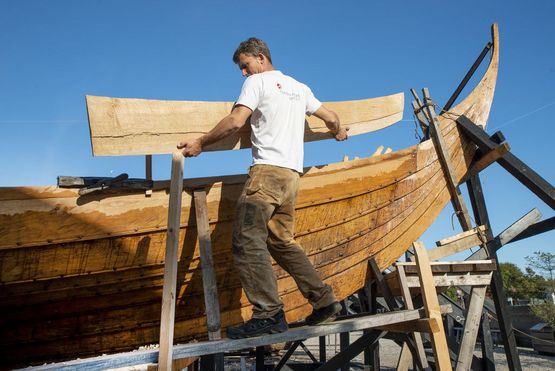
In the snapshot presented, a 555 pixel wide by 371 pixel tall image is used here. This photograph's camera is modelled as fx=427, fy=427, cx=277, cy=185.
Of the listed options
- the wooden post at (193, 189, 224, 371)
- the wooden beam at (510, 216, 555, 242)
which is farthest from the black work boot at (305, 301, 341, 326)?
the wooden beam at (510, 216, 555, 242)

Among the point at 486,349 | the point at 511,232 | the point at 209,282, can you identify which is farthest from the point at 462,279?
the point at 209,282

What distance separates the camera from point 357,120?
3.46m

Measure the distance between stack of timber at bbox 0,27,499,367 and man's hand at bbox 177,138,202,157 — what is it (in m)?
0.12

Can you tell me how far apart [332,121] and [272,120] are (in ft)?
2.20

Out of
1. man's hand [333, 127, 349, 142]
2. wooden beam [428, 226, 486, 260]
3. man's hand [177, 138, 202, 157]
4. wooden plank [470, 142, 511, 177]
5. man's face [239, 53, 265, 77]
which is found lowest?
wooden beam [428, 226, 486, 260]

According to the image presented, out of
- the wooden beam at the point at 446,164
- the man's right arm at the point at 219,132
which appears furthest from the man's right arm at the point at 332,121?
the wooden beam at the point at 446,164

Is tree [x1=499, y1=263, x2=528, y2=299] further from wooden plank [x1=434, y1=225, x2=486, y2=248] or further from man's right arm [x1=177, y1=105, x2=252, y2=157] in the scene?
man's right arm [x1=177, y1=105, x2=252, y2=157]

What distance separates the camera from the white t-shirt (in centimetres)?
256

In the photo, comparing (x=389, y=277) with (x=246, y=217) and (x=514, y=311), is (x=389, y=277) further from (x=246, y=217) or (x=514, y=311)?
(x=514, y=311)

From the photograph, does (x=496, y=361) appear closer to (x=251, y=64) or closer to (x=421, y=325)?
(x=421, y=325)

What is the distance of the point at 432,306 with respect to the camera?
123 inches

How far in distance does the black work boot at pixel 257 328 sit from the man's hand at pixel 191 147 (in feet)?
3.26

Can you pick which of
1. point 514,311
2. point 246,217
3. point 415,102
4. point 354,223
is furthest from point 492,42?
point 514,311

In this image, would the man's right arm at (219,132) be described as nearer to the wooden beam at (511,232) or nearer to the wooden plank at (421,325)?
the wooden plank at (421,325)
